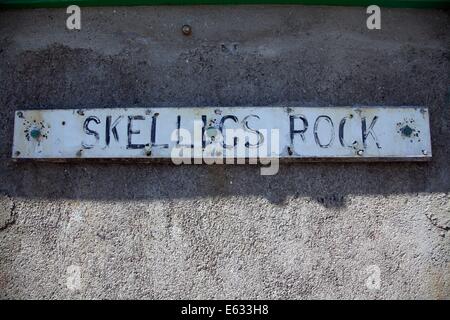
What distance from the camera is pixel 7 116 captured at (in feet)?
8.84

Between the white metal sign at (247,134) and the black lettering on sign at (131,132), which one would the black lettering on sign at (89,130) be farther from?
the black lettering on sign at (131,132)

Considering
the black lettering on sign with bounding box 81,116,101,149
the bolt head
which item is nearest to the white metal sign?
the black lettering on sign with bounding box 81,116,101,149

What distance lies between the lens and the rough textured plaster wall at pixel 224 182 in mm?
2496

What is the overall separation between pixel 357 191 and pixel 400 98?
21.6 inches

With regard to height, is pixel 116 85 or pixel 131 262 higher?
pixel 116 85

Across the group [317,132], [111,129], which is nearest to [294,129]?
[317,132]

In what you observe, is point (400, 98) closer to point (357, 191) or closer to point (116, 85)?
point (357, 191)

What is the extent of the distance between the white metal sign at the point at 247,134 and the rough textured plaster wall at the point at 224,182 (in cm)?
9

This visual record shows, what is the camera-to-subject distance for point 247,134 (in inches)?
100

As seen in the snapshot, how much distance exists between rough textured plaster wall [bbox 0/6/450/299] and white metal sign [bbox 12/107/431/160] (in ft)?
0.30

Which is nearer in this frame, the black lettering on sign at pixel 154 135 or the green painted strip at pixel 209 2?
the black lettering on sign at pixel 154 135

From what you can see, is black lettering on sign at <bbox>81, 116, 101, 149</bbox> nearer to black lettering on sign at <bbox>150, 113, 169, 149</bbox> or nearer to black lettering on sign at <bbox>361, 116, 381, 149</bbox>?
black lettering on sign at <bbox>150, 113, 169, 149</bbox>

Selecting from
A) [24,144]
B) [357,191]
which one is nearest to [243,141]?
[357,191]

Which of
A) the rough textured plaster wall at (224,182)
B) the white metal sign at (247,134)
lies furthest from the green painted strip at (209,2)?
the white metal sign at (247,134)
